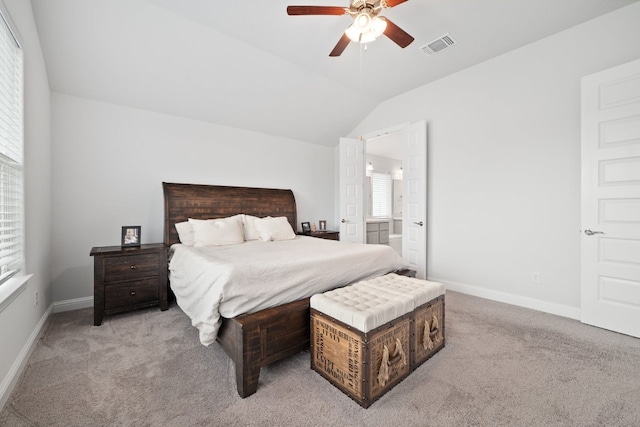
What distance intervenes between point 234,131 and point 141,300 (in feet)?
8.79

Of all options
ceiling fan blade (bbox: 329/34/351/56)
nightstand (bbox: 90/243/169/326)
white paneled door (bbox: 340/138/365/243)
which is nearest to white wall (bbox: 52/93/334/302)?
nightstand (bbox: 90/243/169/326)

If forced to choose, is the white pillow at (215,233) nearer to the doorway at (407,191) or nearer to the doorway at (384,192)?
the doorway at (407,191)

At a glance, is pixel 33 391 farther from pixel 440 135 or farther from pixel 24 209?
pixel 440 135

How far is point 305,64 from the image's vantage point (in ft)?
11.4

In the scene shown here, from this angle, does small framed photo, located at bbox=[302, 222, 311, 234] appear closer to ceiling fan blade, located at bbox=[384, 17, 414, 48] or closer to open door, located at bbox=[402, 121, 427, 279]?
open door, located at bbox=[402, 121, 427, 279]

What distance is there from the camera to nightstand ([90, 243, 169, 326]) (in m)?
2.70

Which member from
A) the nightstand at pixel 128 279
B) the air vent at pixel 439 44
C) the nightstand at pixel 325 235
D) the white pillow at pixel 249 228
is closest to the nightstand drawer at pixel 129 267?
the nightstand at pixel 128 279

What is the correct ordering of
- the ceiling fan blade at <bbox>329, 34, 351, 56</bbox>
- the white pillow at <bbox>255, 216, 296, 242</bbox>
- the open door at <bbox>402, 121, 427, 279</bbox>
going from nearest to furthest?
the ceiling fan blade at <bbox>329, 34, 351, 56</bbox>
the white pillow at <bbox>255, 216, 296, 242</bbox>
the open door at <bbox>402, 121, 427, 279</bbox>

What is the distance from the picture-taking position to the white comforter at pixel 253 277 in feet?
6.00

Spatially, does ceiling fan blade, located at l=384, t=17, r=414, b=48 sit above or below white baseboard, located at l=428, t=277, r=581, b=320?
above

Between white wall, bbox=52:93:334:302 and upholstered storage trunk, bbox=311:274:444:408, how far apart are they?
284cm

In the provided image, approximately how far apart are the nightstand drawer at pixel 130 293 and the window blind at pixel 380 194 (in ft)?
17.8

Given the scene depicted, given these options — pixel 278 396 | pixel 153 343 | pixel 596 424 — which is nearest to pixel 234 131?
pixel 153 343

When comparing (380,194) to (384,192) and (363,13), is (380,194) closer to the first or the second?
(384,192)
